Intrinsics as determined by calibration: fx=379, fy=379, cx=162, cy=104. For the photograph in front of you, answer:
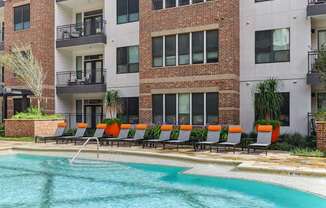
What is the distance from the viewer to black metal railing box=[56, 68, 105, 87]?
27562 mm

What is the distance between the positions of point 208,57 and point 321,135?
7601mm

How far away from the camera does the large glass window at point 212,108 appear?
20.8 meters

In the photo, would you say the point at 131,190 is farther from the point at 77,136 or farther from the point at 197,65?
the point at 197,65

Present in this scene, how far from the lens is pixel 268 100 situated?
1986cm

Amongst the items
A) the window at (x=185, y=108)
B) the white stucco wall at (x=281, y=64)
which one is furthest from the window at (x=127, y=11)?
the white stucco wall at (x=281, y=64)

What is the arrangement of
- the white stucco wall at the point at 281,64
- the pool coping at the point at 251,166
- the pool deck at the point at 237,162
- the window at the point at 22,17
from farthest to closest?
the window at the point at 22,17, the white stucco wall at the point at 281,64, the pool coping at the point at 251,166, the pool deck at the point at 237,162

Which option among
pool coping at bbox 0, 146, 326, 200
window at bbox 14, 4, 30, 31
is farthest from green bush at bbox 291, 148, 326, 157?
window at bbox 14, 4, 30, 31

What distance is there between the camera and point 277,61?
20.9 metres

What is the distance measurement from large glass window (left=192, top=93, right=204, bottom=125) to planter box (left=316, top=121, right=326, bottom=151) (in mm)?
6610

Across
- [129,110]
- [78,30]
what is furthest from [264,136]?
[78,30]

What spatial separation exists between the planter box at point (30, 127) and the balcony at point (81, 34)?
5983 mm

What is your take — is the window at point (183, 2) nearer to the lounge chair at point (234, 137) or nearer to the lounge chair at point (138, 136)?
the lounge chair at point (138, 136)

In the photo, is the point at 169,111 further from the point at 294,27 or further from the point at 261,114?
the point at 294,27

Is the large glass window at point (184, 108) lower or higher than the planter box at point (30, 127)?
higher
